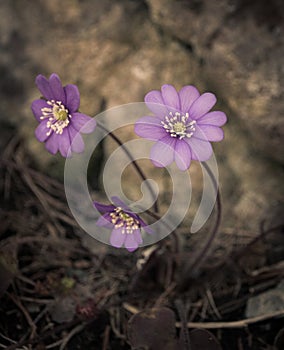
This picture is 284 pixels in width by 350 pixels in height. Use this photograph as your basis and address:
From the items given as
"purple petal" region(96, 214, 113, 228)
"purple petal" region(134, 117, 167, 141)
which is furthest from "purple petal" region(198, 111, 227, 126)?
"purple petal" region(96, 214, 113, 228)

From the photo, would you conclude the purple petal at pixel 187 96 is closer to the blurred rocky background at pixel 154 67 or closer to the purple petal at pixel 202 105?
the purple petal at pixel 202 105

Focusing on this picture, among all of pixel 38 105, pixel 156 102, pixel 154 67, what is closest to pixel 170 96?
pixel 156 102

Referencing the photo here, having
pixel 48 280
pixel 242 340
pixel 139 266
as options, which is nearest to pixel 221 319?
pixel 242 340

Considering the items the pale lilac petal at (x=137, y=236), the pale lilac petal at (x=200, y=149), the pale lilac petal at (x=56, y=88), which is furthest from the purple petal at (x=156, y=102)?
the pale lilac petal at (x=137, y=236)

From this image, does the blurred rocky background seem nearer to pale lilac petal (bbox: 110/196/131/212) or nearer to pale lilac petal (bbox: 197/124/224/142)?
pale lilac petal (bbox: 197/124/224/142)

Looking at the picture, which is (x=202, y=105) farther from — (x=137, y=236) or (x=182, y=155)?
(x=137, y=236)
